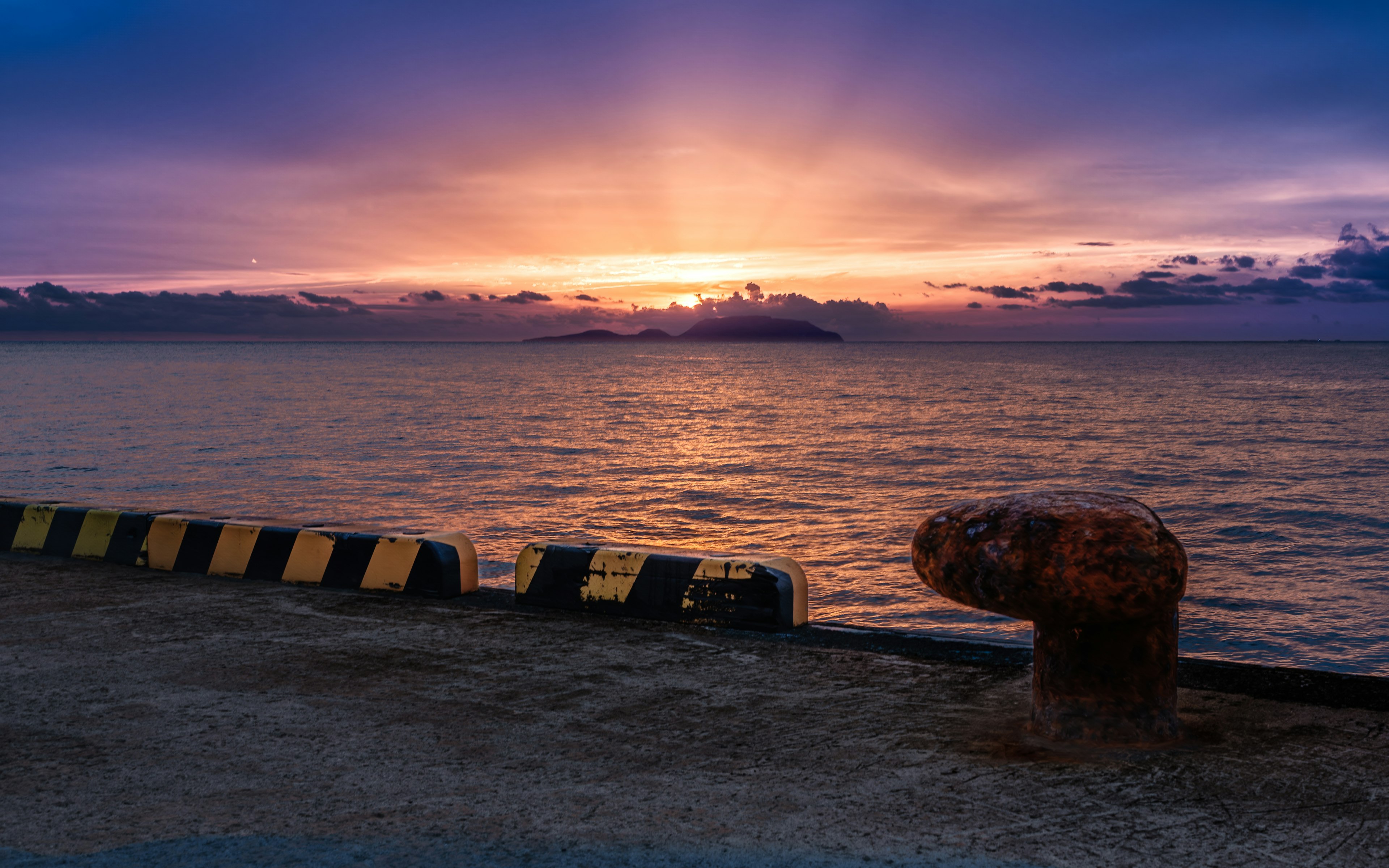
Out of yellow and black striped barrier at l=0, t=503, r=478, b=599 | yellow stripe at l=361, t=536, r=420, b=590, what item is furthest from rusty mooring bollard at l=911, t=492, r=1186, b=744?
yellow stripe at l=361, t=536, r=420, b=590

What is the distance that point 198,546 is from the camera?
6.82 m

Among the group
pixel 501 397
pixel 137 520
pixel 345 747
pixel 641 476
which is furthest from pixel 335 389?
pixel 345 747

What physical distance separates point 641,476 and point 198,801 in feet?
61.7

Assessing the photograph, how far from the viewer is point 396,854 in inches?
113

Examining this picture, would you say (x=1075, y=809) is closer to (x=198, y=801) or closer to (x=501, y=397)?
(x=198, y=801)

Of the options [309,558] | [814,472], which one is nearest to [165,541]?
[309,558]

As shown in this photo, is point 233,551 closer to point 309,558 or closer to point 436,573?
point 309,558

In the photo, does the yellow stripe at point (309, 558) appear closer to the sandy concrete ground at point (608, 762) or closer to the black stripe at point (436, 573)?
the black stripe at point (436, 573)

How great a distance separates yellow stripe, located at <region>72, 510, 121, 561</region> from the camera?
23.4 ft

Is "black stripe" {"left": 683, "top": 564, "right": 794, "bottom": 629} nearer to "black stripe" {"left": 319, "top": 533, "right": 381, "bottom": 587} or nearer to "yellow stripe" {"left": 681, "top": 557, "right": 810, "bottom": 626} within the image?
"yellow stripe" {"left": 681, "top": 557, "right": 810, "bottom": 626}

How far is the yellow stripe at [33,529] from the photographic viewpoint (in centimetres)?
736

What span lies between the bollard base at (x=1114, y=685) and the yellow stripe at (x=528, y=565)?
312cm

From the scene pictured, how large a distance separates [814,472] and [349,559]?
1740cm

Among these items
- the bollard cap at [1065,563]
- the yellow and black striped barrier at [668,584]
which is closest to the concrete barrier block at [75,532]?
the yellow and black striped barrier at [668,584]
